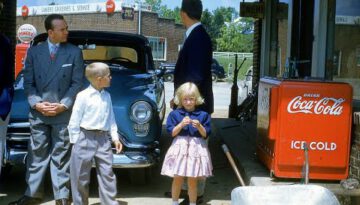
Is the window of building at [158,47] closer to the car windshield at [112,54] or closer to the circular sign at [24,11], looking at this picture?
the circular sign at [24,11]

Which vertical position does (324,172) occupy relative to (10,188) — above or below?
above

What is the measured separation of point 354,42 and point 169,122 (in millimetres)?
2343

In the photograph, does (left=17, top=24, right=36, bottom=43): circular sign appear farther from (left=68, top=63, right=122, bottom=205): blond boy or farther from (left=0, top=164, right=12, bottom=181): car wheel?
(left=68, top=63, right=122, bottom=205): blond boy

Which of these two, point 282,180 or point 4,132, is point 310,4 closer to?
point 282,180

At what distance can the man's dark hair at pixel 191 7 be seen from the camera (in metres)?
4.68

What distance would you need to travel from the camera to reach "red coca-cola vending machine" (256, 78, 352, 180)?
15.2 feet

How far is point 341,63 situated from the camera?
229 inches

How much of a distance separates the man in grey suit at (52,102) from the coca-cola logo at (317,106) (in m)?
1.94

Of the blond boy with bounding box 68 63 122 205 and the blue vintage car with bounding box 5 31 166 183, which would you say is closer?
the blond boy with bounding box 68 63 122 205

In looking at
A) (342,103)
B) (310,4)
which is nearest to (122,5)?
(310,4)

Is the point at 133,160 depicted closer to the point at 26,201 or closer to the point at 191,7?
the point at 26,201

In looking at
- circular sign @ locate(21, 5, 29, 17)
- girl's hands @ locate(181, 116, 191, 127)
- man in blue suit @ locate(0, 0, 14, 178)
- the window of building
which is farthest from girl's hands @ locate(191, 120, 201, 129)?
circular sign @ locate(21, 5, 29, 17)

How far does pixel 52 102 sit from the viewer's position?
4711 mm

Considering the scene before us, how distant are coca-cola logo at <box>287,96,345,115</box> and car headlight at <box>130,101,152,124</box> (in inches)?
53.7
